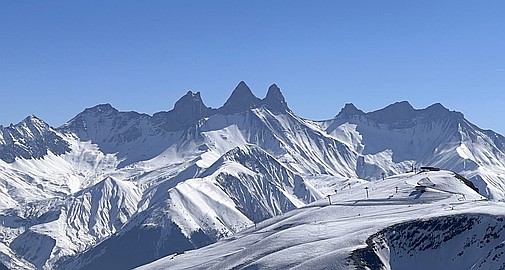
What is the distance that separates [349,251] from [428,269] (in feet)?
57.3

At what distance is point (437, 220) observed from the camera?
191500 mm

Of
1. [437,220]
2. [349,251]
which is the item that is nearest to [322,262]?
[349,251]

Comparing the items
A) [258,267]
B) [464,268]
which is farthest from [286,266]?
[464,268]

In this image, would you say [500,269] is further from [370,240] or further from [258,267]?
[258,267]

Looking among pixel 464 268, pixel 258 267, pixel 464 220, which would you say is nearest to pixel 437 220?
pixel 464 220

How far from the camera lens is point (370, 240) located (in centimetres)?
18912

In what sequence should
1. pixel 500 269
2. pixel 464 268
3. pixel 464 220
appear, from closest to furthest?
pixel 500 269 → pixel 464 268 → pixel 464 220

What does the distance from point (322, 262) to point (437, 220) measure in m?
29.7

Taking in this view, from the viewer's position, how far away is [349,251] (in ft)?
601

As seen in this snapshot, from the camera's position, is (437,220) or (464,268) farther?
(437,220)

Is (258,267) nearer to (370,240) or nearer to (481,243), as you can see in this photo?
(370,240)

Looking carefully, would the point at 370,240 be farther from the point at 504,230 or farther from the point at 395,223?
the point at 504,230

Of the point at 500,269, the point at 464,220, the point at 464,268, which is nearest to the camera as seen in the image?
the point at 500,269

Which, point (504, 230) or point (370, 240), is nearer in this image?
point (504, 230)
